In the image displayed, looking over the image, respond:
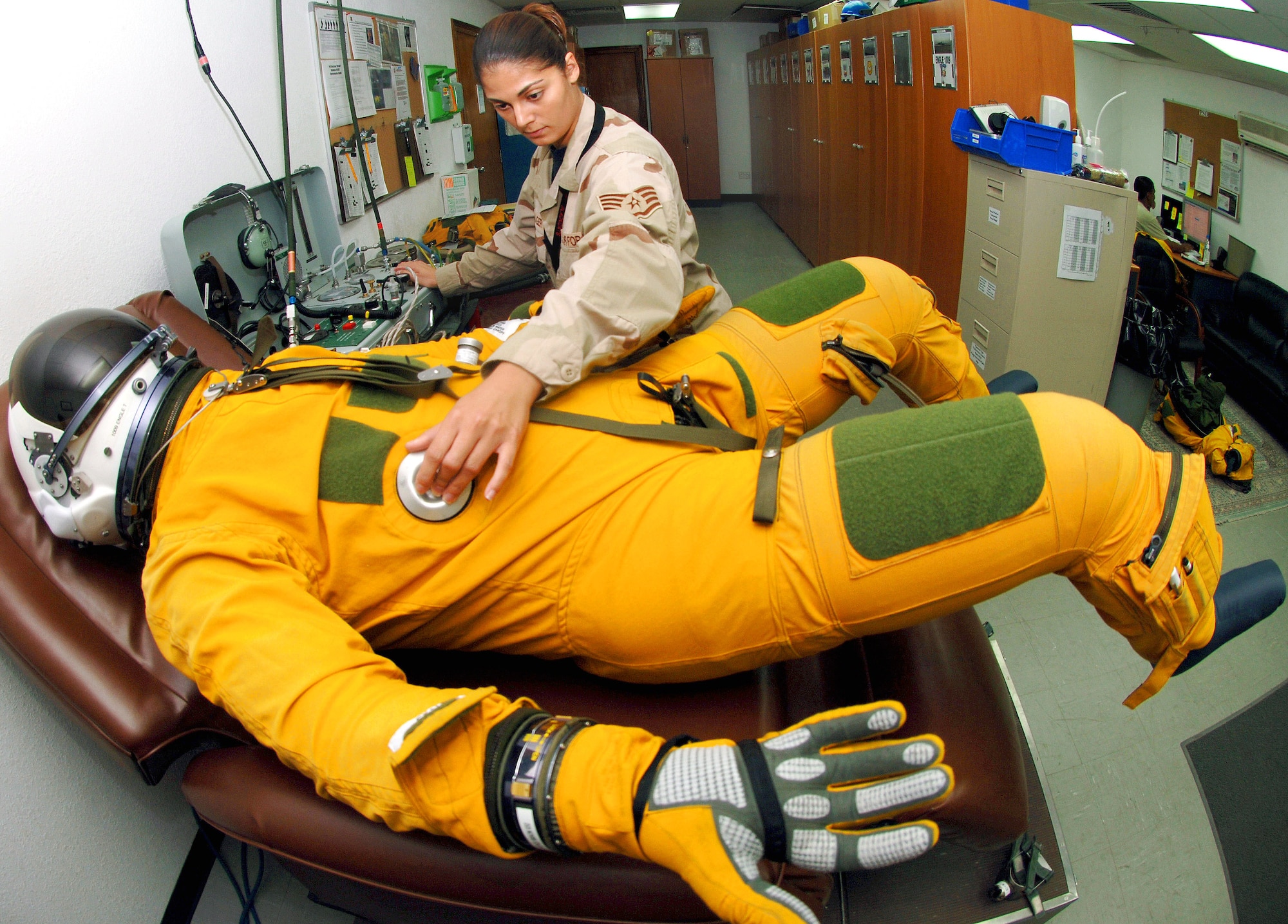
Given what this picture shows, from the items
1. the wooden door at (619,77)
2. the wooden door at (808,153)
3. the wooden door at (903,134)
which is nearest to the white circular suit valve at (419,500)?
the wooden door at (903,134)

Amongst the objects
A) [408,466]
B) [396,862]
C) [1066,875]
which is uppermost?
[408,466]

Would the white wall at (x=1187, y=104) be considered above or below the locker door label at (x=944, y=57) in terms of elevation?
below

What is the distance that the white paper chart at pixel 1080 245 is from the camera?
229cm

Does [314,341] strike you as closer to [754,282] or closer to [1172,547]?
[1172,547]

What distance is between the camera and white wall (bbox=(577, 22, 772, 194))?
7.51 meters

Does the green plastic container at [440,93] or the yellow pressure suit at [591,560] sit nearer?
the yellow pressure suit at [591,560]

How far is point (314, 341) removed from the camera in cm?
181

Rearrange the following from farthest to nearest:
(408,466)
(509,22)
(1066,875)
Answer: (509,22) → (1066,875) → (408,466)

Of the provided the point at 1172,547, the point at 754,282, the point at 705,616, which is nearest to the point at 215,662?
the point at 705,616

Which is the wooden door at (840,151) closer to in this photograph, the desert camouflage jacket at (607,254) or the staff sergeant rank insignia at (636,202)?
the desert camouflage jacket at (607,254)

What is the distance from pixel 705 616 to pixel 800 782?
22 centimetres

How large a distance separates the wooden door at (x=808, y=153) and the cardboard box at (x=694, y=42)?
311 cm

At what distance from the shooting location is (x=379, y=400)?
0.99m

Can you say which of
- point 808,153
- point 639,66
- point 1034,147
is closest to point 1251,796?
point 1034,147
